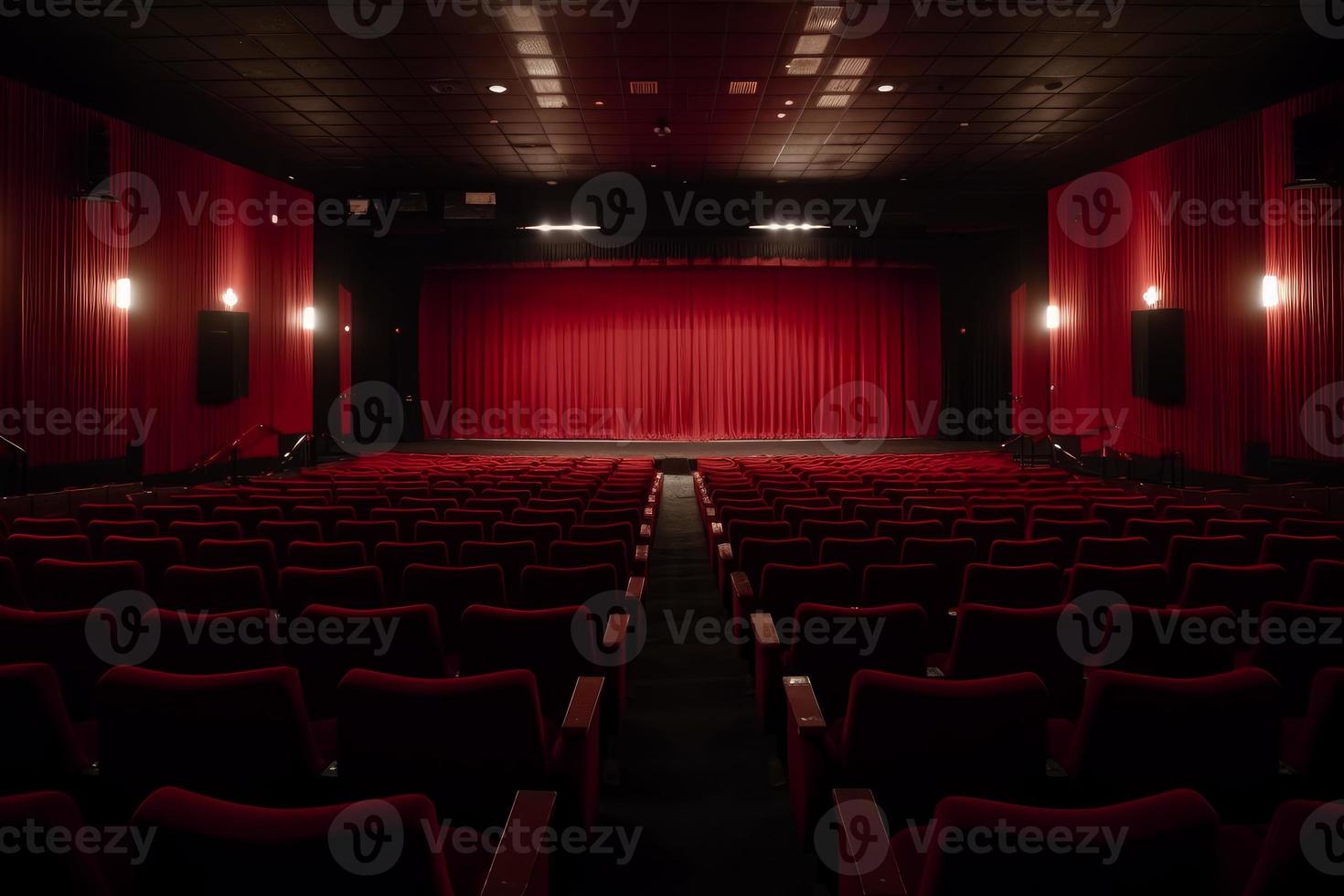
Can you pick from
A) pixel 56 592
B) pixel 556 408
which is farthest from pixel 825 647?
pixel 556 408

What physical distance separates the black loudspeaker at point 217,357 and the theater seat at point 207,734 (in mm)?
11469

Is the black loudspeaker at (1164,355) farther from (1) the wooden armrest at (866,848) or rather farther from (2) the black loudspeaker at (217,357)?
(2) the black loudspeaker at (217,357)

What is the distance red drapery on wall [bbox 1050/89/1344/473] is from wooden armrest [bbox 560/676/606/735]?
9.65m

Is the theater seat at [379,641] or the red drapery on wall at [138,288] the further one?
the red drapery on wall at [138,288]

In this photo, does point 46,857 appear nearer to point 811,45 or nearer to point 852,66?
point 811,45

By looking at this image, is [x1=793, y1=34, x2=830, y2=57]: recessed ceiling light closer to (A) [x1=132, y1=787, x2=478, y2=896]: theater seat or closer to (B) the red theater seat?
(B) the red theater seat

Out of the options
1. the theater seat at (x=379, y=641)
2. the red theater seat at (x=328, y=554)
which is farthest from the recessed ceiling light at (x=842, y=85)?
the theater seat at (x=379, y=641)

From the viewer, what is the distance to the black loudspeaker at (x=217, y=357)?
39.3 ft

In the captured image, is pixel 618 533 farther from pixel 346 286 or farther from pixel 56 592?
pixel 346 286

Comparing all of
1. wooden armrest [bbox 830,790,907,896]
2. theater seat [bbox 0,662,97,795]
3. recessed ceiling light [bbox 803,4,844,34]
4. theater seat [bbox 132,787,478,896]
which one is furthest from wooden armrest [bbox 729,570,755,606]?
Answer: recessed ceiling light [bbox 803,4,844,34]

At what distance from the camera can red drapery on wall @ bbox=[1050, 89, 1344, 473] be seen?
30.7ft

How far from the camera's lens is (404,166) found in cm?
1377

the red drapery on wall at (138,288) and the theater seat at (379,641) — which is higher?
the red drapery on wall at (138,288)

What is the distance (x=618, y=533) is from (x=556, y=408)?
55.2 ft
